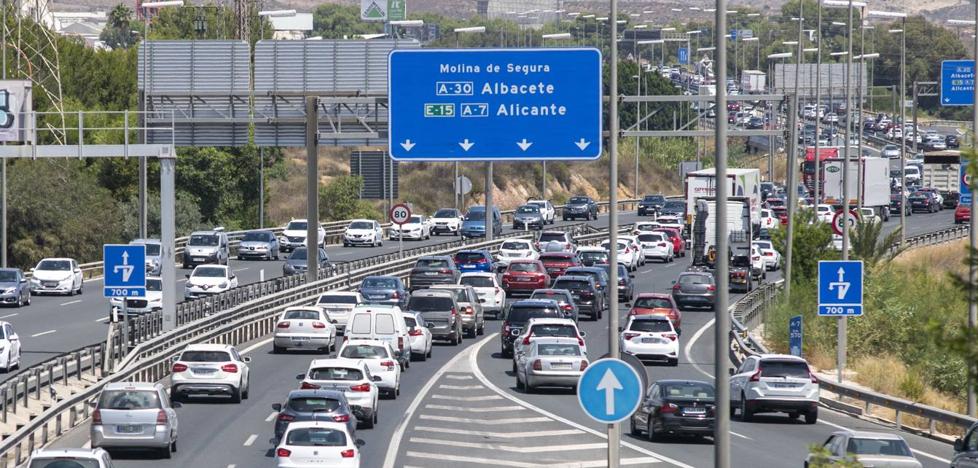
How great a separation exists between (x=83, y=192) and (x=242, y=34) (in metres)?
18.5

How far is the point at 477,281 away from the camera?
194ft

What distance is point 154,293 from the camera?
56000 millimetres

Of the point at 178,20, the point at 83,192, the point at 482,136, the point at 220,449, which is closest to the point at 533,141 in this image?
the point at 482,136

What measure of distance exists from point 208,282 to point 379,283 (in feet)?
22.3

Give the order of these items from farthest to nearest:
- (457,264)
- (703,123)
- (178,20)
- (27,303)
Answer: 1. (703,123)
2. (178,20)
3. (457,264)
4. (27,303)

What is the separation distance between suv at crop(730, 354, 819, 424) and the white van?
11.0m

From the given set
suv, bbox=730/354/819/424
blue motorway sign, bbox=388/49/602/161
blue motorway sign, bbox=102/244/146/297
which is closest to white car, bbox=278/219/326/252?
blue motorway sign, bbox=102/244/146/297

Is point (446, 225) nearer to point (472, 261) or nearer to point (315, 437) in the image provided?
point (472, 261)

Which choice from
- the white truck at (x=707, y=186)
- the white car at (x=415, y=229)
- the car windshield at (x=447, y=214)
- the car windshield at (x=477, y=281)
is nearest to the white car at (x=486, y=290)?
the car windshield at (x=477, y=281)

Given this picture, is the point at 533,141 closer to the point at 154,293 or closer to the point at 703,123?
the point at 154,293

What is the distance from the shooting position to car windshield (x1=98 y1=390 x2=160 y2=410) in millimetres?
29391

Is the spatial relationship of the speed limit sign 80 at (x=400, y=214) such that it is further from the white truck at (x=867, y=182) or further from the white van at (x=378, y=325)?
the white truck at (x=867, y=182)

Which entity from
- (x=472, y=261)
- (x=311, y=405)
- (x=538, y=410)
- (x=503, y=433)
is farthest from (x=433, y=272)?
(x=311, y=405)

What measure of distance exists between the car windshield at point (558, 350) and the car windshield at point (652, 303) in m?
13.3
